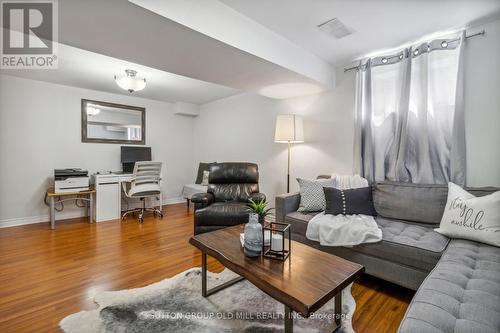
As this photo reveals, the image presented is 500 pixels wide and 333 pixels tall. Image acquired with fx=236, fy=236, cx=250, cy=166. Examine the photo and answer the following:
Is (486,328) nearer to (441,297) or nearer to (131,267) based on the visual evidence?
(441,297)

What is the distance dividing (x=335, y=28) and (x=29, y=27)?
8.33ft

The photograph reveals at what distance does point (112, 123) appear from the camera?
456cm

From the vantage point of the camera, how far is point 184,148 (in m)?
5.68

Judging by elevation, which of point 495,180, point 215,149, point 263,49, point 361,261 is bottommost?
point 361,261

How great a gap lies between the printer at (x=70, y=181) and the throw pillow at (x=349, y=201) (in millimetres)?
3749

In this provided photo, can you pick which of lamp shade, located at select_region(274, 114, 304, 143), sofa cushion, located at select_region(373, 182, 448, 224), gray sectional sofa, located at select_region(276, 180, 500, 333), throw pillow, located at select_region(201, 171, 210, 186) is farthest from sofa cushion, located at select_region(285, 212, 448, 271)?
throw pillow, located at select_region(201, 171, 210, 186)

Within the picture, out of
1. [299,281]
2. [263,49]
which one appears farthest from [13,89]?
[299,281]

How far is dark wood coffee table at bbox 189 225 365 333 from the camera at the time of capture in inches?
43.4

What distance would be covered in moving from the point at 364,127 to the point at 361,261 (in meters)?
1.58

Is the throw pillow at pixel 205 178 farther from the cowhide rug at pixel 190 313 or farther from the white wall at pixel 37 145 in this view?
the cowhide rug at pixel 190 313

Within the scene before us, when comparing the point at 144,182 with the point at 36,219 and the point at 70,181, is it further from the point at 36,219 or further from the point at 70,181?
the point at 36,219

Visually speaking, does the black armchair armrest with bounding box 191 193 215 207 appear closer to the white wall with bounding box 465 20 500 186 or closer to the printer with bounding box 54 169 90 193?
the printer with bounding box 54 169 90 193

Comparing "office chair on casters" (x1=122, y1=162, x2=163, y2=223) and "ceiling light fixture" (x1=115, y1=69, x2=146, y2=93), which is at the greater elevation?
→ "ceiling light fixture" (x1=115, y1=69, x2=146, y2=93)

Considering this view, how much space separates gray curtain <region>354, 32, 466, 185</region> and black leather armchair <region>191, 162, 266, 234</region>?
58.2 inches
